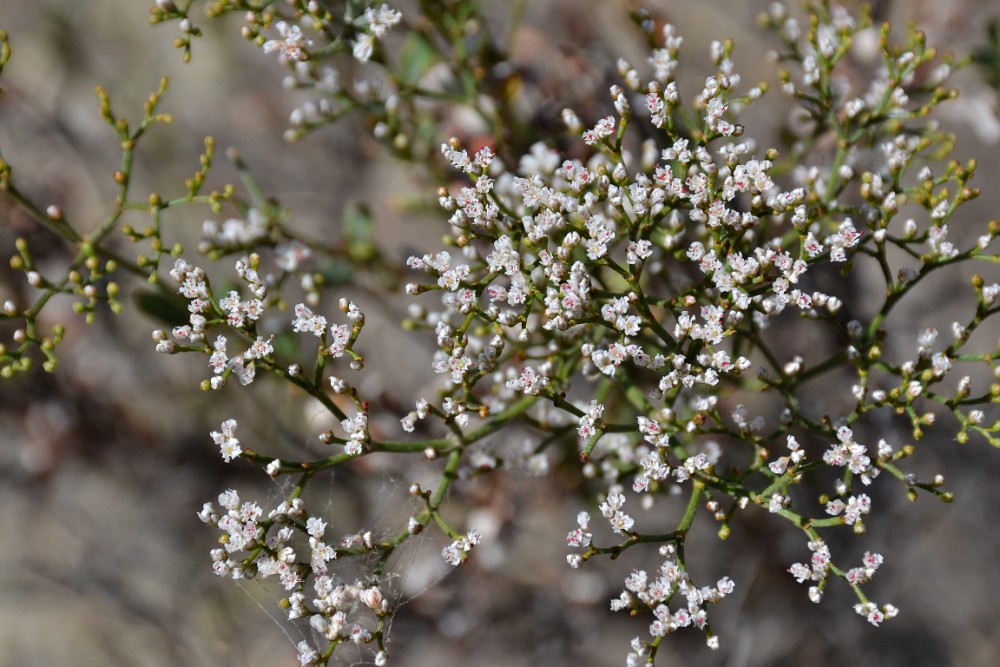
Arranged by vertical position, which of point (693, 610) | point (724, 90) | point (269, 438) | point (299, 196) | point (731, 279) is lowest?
point (693, 610)

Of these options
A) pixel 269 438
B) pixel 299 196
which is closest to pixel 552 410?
pixel 269 438

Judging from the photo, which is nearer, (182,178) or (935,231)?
(935,231)

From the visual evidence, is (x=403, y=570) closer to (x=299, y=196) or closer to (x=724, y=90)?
(x=299, y=196)

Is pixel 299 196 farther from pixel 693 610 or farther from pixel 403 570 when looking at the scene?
pixel 693 610

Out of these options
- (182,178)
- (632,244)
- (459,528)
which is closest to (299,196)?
(182,178)

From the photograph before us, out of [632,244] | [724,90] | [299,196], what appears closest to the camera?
[632,244]

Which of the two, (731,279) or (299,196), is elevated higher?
(299,196)

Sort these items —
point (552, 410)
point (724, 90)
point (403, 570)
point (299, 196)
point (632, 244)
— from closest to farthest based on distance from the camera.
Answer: point (632, 244), point (724, 90), point (552, 410), point (403, 570), point (299, 196)

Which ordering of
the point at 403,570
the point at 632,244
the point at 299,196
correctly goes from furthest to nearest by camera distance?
the point at 299,196 → the point at 403,570 → the point at 632,244

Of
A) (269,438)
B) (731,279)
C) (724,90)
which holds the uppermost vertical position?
(269,438)
